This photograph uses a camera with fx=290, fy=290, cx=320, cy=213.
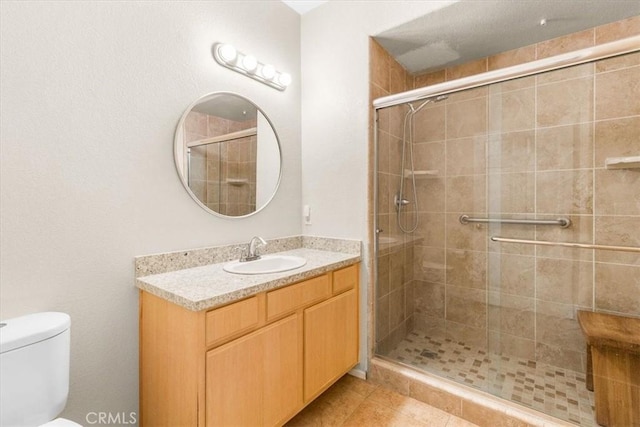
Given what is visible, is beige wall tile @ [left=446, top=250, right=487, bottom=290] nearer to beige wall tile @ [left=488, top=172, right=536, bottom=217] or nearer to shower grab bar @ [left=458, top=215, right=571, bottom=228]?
shower grab bar @ [left=458, top=215, right=571, bottom=228]

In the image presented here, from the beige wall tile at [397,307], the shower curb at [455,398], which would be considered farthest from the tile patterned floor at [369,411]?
the beige wall tile at [397,307]

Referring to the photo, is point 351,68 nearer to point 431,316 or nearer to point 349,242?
point 349,242

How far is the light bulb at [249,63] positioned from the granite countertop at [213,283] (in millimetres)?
1209

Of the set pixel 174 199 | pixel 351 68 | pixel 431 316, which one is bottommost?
pixel 431 316

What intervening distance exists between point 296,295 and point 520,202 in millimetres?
1578

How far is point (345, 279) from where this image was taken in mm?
1813

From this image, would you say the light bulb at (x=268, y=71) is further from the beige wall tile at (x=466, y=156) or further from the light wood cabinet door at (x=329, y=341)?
the light wood cabinet door at (x=329, y=341)

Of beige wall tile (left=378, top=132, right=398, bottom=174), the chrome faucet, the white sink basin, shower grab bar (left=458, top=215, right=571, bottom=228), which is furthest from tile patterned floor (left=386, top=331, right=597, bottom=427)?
beige wall tile (left=378, top=132, right=398, bottom=174)

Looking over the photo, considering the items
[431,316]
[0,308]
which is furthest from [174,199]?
[431,316]

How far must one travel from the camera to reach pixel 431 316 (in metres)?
2.30

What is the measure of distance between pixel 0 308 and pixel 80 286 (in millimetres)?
230

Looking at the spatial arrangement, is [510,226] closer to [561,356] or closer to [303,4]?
[561,356]

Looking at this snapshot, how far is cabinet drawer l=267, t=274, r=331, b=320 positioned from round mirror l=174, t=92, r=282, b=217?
2.14 ft

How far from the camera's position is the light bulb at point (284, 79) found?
2.02 metres
